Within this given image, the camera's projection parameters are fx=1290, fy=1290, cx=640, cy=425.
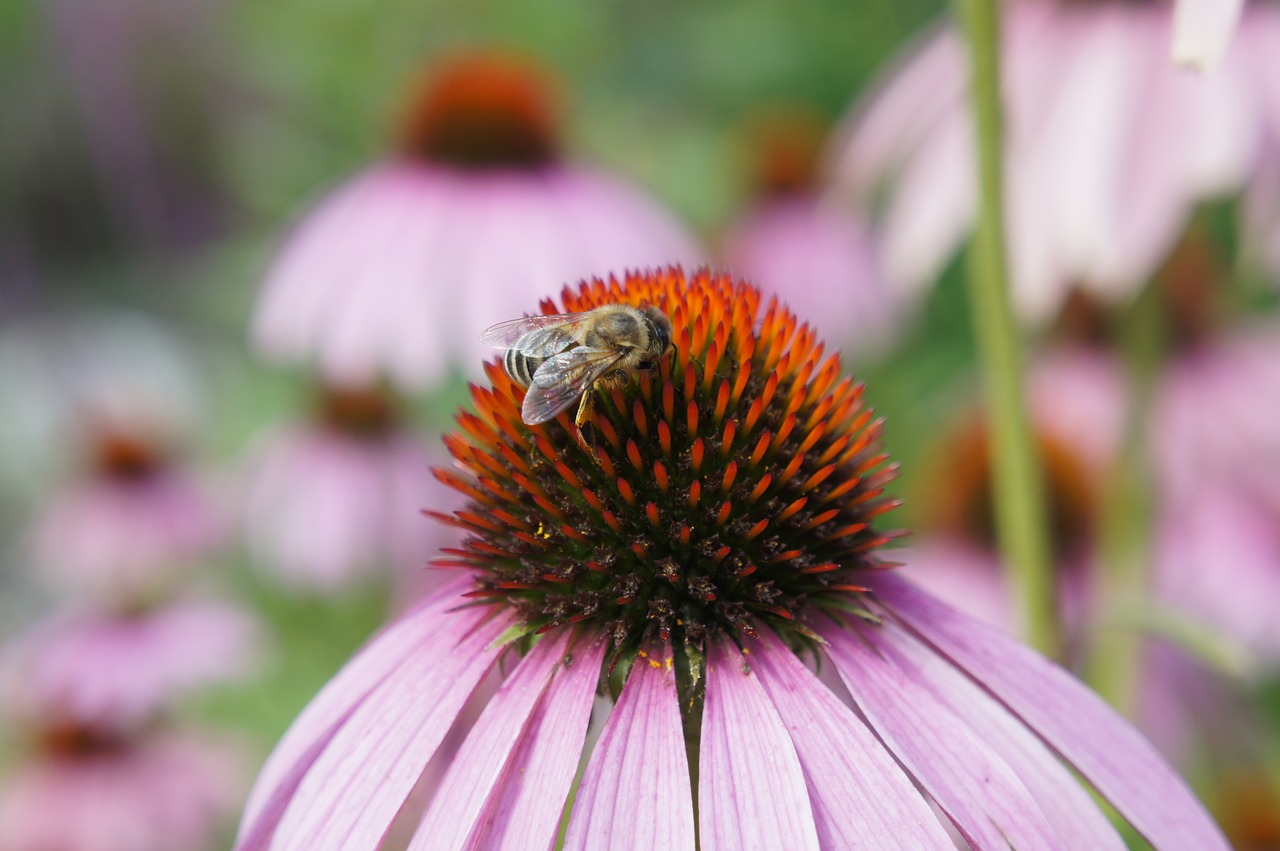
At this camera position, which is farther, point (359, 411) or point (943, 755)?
point (359, 411)

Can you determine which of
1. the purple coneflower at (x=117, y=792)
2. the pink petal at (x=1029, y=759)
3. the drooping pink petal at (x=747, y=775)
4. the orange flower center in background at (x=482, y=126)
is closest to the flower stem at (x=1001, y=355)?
the pink petal at (x=1029, y=759)

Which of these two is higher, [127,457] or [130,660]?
[127,457]

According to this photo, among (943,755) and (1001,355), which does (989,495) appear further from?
(943,755)

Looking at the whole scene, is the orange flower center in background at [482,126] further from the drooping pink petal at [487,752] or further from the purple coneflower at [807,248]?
the drooping pink petal at [487,752]

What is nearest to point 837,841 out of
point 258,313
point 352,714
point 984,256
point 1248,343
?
point 352,714

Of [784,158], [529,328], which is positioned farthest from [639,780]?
[784,158]
